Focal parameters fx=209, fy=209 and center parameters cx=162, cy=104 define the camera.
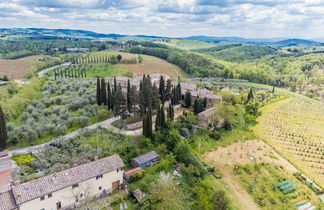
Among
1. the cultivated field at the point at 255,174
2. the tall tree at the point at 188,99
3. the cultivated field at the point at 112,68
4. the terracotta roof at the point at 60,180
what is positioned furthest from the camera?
the cultivated field at the point at 112,68

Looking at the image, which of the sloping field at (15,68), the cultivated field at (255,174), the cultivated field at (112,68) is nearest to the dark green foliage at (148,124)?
the cultivated field at (255,174)

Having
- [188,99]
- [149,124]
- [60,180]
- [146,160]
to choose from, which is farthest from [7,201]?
[188,99]

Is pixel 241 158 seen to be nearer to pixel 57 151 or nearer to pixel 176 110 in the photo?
pixel 176 110

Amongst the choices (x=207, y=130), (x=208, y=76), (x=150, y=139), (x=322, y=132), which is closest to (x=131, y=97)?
(x=150, y=139)

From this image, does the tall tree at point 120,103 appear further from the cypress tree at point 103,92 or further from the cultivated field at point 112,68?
the cultivated field at point 112,68

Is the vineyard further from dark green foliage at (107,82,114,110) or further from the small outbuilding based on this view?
dark green foliage at (107,82,114,110)

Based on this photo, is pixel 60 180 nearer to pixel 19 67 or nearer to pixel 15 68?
pixel 15 68

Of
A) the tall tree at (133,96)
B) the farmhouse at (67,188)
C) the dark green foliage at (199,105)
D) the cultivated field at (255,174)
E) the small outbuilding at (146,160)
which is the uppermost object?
the tall tree at (133,96)

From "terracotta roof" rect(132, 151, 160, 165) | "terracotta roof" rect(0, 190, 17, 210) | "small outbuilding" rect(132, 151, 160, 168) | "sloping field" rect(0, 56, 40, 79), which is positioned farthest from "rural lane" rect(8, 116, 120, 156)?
"sloping field" rect(0, 56, 40, 79)
